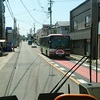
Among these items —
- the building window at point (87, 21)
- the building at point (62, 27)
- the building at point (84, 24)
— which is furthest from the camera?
the building at point (62, 27)

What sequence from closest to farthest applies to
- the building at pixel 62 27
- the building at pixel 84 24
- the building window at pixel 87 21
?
the building at pixel 84 24
the building window at pixel 87 21
the building at pixel 62 27

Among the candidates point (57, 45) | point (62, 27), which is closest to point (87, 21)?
point (57, 45)

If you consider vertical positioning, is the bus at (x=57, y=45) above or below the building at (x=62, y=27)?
below

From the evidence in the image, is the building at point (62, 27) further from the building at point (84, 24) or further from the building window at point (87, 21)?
the building window at point (87, 21)

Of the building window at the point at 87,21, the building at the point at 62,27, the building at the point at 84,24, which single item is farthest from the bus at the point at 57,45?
the building at the point at 62,27

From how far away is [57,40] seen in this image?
36625 millimetres

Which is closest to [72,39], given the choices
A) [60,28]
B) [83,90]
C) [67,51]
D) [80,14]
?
[80,14]

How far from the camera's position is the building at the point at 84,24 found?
36494 millimetres

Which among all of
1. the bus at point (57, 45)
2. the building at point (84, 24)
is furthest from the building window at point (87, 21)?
the bus at point (57, 45)

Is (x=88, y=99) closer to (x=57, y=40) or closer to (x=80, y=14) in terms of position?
(x=57, y=40)

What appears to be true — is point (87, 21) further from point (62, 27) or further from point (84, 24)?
point (62, 27)

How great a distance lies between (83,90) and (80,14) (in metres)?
41.0

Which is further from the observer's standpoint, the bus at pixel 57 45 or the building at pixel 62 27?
the building at pixel 62 27

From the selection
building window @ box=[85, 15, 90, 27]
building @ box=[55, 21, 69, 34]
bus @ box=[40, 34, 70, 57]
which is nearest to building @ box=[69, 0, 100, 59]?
building window @ box=[85, 15, 90, 27]
